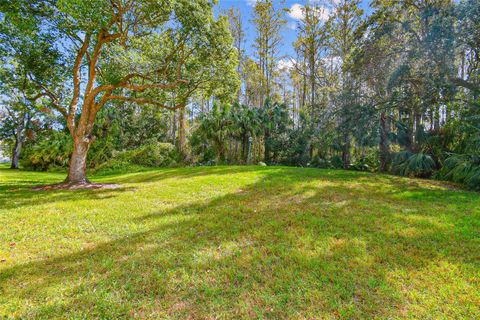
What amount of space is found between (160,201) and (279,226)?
3.53m

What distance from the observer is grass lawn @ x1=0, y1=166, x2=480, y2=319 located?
2172 millimetres

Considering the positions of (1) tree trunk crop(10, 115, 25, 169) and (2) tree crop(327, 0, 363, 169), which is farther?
(1) tree trunk crop(10, 115, 25, 169)

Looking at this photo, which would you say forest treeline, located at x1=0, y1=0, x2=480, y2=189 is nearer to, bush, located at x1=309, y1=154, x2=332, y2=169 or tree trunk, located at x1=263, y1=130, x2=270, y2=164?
bush, located at x1=309, y1=154, x2=332, y2=169

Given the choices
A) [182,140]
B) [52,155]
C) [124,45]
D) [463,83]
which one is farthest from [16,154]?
[463,83]

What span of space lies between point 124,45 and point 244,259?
8705 mm

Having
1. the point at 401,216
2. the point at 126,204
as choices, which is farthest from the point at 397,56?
the point at 126,204

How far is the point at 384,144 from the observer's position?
433 inches

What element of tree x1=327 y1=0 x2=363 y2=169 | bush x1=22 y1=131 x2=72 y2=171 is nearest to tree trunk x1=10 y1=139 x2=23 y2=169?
bush x1=22 y1=131 x2=72 y2=171

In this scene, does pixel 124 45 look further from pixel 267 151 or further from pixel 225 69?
pixel 267 151

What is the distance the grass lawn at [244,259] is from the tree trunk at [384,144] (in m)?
4.67

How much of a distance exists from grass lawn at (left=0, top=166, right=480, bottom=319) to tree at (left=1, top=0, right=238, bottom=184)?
407 centimetres

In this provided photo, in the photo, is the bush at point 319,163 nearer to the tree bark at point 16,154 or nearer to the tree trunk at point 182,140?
the tree trunk at point 182,140

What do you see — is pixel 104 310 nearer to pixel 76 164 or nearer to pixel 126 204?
pixel 126 204

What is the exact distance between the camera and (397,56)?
8.49m
